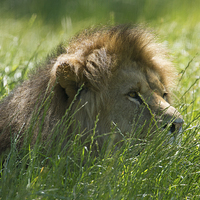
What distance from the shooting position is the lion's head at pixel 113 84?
3113 mm

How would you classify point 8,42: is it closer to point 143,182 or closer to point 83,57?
point 83,57

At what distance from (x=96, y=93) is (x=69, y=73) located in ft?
1.05

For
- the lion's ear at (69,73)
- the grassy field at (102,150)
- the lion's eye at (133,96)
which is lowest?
the grassy field at (102,150)

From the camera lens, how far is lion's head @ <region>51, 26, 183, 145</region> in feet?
10.2

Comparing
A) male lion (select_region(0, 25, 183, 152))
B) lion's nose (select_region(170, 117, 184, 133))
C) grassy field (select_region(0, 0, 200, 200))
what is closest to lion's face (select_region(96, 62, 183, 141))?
male lion (select_region(0, 25, 183, 152))

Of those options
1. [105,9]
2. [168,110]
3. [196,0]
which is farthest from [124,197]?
[196,0]

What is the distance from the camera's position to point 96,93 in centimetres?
322

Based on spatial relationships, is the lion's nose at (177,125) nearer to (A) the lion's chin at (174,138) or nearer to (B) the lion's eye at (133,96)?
(A) the lion's chin at (174,138)

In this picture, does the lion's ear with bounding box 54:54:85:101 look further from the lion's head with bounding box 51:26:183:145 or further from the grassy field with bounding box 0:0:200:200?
the grassy field with bounding box 0:0:200:200

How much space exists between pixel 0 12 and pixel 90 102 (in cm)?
713

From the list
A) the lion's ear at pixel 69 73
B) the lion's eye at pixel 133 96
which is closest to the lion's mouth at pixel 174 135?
the lion's eye at pixel 133 96

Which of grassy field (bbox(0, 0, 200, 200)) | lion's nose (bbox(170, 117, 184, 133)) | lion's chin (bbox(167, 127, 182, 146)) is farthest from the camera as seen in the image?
lion's nose (bbox(170, 117, 184, 133))

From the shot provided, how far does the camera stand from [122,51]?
3307 mm

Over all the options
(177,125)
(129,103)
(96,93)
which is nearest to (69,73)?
(96,93)
